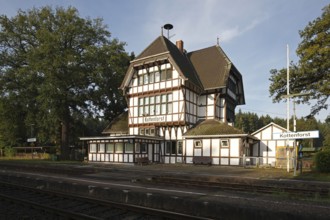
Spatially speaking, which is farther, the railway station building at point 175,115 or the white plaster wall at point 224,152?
the railway station building at point 175,115

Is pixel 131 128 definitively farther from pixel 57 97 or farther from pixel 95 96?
pixel 57 97

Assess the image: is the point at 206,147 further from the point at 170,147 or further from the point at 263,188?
the point at 263,188

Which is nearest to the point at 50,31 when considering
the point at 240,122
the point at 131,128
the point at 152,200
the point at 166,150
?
the point at 131,128

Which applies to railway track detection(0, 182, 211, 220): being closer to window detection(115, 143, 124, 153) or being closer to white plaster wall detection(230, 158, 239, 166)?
white plaster wall detection(230, 158, 239, 166)

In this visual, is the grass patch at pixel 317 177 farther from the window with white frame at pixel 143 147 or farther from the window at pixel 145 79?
the window at pixel 145 79

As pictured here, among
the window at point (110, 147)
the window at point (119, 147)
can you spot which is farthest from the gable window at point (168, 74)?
the window at point (110, 147)

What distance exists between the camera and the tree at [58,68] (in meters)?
37.6

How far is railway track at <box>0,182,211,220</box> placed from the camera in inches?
329

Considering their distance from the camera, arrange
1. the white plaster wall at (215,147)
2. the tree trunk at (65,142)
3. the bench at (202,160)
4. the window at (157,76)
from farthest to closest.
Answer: the tree trunk at (65,142), the window at (157,76), the bench at (202,160), the white plaster wall at (215,147)

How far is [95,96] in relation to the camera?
131ft

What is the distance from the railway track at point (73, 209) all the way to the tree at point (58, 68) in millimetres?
27779

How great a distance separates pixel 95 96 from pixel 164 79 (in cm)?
1069

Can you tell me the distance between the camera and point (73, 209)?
9352 millimetres

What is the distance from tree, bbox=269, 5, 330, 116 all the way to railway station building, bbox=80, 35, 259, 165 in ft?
19.4
